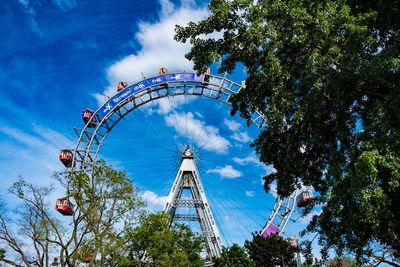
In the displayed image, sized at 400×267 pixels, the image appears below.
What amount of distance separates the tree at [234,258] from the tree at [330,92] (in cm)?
2902

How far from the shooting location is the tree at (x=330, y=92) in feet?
31.6

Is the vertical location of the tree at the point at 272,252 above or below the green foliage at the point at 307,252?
above

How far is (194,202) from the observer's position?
4316 cm

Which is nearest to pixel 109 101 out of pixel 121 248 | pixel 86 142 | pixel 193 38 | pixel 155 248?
pixel 86 142

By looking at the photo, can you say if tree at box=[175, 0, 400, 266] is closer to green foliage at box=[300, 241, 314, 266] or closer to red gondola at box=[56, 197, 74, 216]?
green foliage at box=[300, 241, 314, 266]

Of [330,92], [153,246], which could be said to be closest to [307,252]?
[330,92]

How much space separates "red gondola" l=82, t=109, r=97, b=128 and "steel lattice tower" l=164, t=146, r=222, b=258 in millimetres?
10968

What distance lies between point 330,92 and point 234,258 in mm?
33465

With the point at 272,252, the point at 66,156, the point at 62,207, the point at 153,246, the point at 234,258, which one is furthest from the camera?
the point at 234,258

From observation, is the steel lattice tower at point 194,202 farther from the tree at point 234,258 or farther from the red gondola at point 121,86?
the red gondola at point 121,86

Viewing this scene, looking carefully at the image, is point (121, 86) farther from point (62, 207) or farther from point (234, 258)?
point (234, 258)

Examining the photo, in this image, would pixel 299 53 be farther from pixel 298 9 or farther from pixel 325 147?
pixel 325 147

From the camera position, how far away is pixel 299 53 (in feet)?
39.6

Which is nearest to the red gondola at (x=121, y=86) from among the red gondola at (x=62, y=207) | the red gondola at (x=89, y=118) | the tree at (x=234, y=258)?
the red gondola at (x=89, y=118)
